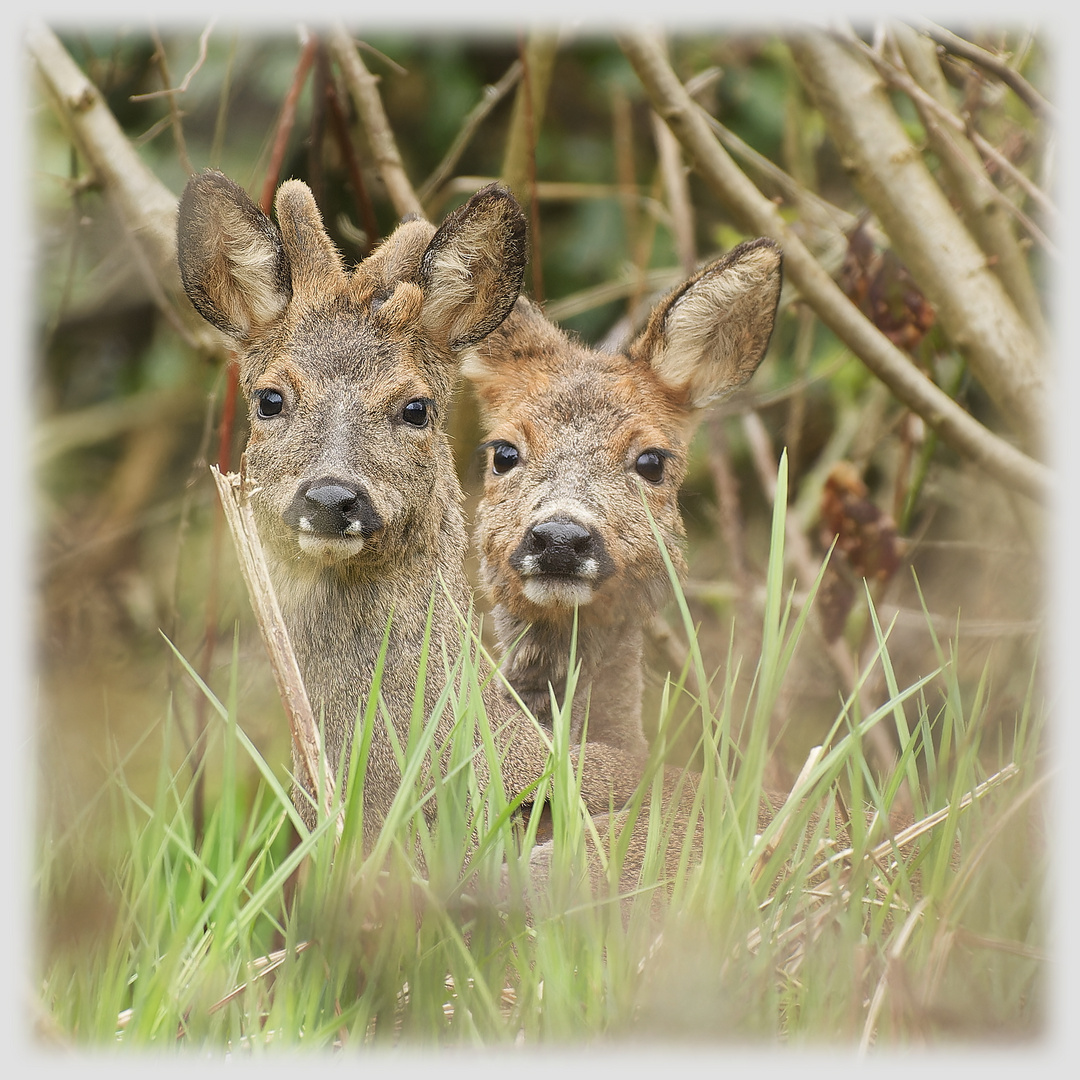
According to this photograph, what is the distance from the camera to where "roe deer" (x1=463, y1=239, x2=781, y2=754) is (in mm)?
2107

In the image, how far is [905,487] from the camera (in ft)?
11.6

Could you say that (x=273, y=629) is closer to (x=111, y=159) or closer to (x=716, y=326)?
(x=716, y=326)

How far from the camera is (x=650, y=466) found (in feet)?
7.50

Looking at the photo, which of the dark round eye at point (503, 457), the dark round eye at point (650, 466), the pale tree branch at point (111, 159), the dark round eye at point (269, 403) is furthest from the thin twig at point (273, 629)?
the pale tree branch at point (111, 159)

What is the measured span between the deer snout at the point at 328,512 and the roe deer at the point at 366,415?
1 cm

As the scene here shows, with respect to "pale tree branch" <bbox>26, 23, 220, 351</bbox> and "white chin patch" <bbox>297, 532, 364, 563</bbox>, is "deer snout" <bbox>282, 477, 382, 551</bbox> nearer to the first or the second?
"white chin patch" <bbox>297, 532, 364, 563</bbox>

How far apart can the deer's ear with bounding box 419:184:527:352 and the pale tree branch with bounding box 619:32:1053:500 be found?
95cm

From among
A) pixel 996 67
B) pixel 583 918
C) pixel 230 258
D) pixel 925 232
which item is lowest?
pixel 583 918

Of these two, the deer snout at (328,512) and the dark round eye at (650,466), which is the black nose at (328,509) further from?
the dark round eye at (650,466)

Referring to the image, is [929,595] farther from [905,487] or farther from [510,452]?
[510,452]

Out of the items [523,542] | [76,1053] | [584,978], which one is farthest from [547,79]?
[76,1053]

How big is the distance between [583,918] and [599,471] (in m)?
0.81

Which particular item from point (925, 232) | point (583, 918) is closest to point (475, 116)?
point (925, 232)

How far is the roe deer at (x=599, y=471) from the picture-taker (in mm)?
2107
